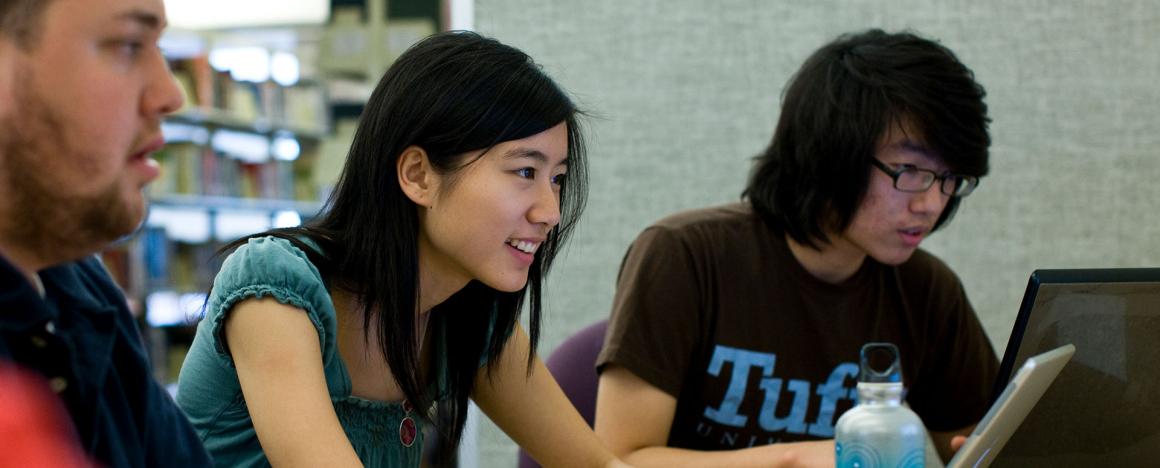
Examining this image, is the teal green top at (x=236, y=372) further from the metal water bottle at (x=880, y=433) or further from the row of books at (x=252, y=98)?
the row of books at (x=252, y=98)

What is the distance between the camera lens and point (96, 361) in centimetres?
78

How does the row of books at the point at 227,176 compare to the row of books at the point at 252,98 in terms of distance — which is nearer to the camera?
the row of books at the point at 227,176

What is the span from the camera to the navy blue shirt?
68 centimetres

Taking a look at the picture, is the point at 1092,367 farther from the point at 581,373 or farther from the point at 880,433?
the point at 581,373

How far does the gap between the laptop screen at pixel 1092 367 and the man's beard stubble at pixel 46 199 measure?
831mm

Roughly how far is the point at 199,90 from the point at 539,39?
4125mm

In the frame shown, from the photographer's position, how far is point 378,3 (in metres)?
6.60

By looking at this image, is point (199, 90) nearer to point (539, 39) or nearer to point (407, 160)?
point (539, 39)

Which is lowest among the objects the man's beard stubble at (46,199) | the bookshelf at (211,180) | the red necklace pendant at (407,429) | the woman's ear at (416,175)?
the bookshelf at (211,180)

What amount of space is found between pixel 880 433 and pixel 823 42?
1.27m

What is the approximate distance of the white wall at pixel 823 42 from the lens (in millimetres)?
2139

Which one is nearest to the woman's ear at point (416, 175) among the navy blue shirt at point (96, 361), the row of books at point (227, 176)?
the navy blue shirt at point (96, 361)

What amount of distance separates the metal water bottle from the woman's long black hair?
466mm

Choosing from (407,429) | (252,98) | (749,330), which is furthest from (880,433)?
(252,98)
